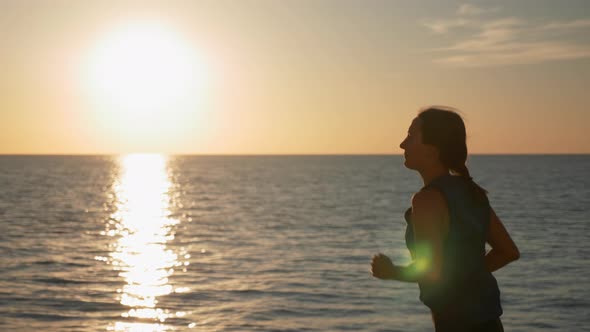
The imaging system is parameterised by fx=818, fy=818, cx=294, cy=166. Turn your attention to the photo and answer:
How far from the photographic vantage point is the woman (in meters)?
3.74

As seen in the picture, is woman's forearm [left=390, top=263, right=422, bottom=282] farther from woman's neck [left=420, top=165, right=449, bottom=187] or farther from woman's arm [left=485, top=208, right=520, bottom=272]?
woman's arm [left=485, top=208, right=520, bottom=272]

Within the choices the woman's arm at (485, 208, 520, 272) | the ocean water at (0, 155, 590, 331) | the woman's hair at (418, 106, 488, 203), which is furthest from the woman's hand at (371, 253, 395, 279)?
the ocean water at (0, 155, 590, 331)

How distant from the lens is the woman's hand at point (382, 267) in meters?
3.75

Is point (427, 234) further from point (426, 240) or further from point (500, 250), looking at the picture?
point (500, 250)

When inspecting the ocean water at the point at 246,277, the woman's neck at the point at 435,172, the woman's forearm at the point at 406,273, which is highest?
the woman's neck at the point at 435,172

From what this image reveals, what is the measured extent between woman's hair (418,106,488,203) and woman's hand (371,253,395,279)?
552 millimetres

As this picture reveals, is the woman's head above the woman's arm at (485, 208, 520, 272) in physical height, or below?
above

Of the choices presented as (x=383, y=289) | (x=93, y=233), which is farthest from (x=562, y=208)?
(x=383, y=289)

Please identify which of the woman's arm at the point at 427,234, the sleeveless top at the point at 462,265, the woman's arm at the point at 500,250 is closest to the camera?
the woman's arm at the point at 427,234

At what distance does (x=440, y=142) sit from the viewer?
394 cm

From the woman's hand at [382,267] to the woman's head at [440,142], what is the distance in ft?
1.57

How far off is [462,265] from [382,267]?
41 cm

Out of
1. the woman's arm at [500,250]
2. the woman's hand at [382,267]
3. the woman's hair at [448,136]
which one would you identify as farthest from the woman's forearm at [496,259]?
the woman's hand at [382,267]

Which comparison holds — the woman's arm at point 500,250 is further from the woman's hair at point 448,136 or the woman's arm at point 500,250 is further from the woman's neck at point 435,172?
the woman's neck at point 435,172
